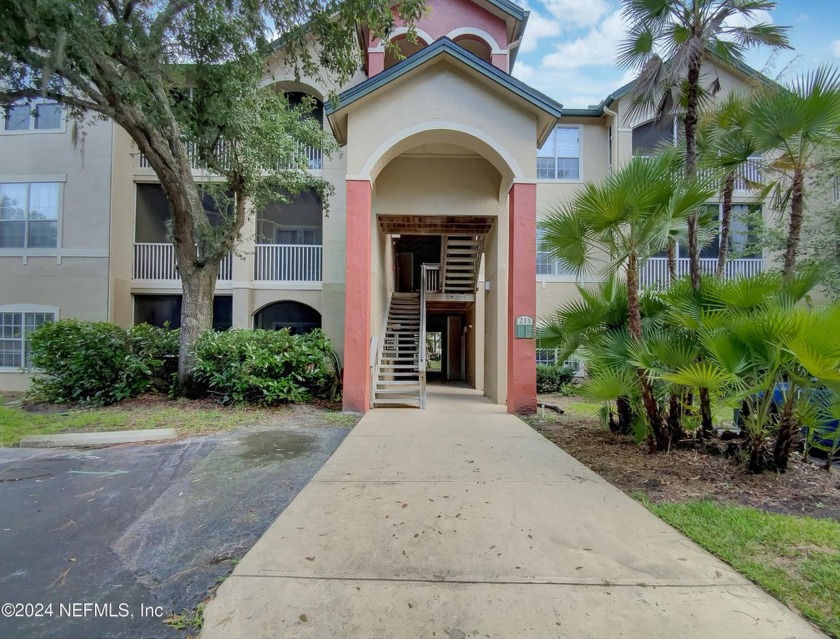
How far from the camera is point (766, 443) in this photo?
4293 millimetres

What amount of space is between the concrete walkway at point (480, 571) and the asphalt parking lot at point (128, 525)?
334 millimetres

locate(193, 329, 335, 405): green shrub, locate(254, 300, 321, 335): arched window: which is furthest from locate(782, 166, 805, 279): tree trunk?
locate(254, 300, 321, 335): arched window

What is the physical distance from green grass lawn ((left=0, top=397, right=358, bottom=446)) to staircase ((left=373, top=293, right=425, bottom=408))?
1607 mm

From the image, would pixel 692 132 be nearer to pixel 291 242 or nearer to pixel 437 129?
pixel 437 129

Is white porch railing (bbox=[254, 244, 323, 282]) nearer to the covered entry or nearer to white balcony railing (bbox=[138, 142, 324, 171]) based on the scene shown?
white balcony railing (bbox=[138, 142, 324, 171])

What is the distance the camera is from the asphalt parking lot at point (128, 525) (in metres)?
2.29

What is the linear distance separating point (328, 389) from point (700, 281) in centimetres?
728

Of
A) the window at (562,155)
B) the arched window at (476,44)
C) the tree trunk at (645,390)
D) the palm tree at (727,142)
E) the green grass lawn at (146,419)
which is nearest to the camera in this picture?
the tree trunk at (645,390)

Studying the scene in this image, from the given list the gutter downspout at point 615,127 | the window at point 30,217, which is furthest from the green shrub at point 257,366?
the gutter downspout at point 615,127

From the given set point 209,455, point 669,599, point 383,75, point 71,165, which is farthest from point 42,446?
point 71,165

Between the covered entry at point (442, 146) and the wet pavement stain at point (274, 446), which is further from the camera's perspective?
the covered entry at point (442, 146)

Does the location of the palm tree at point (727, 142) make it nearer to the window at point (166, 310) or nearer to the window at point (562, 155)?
the window at point (562, 155)

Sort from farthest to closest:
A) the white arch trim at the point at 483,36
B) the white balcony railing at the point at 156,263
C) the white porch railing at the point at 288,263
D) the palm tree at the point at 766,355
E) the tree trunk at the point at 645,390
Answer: the white balcony railing at the point at 156,263, the white porch railing at the point at 288,263, the white arch trim at the point at 483,36, the tree trunk at the point at 645,390, the palm tree at the point at 766,355

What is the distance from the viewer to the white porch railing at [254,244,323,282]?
13039 millimetres
